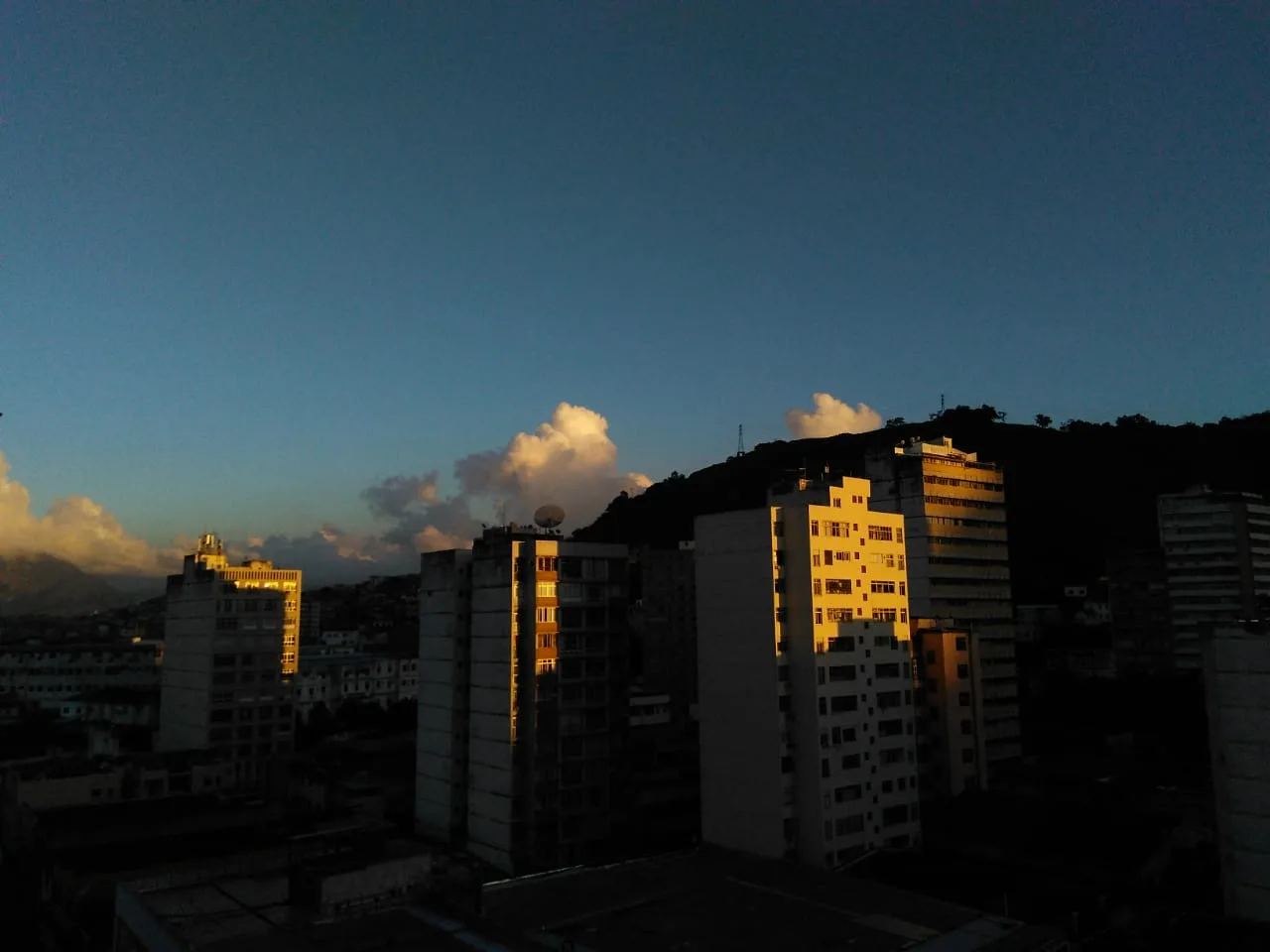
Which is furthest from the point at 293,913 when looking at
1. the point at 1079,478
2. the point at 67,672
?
the point at 1079,478

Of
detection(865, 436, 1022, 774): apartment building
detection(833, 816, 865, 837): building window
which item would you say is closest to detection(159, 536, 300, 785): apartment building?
detection(833, 816, 865, 837): building window

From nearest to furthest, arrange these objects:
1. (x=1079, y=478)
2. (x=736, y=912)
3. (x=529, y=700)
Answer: (x=736, y=912), (x=529, y=700), (x=1079, y=478)

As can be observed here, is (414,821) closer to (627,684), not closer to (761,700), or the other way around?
(627,684)

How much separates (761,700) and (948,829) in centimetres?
1502

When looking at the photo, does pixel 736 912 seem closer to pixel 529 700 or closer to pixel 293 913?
pixel 293 913

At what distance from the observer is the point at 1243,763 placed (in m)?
37.1

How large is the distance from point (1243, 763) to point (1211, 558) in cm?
7783

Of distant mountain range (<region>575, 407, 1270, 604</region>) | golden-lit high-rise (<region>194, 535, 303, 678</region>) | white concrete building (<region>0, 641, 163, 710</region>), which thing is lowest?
white concrete building (<region>0, 641, 163, 710</region>)

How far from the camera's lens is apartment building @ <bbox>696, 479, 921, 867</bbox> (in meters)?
45.0

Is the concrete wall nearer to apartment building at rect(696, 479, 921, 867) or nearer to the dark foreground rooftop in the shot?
apartment building at rect(696, 479, 921, 867)

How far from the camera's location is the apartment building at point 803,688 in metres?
45.0

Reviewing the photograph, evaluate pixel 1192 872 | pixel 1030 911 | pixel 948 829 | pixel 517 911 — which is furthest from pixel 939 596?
pixel 517 911

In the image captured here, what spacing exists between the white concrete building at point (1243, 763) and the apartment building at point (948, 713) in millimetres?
21077

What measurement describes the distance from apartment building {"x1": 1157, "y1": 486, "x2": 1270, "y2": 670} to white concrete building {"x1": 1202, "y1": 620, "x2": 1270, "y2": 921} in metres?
71.1
